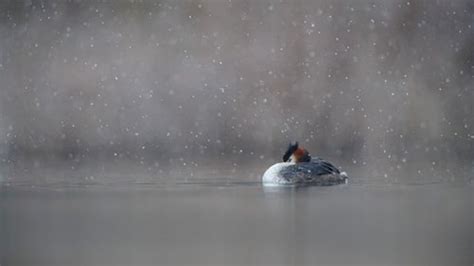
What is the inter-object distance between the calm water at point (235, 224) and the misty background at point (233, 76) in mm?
10735

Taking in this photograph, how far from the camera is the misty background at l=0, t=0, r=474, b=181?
2295 centimetres

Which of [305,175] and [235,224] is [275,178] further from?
[235,224]

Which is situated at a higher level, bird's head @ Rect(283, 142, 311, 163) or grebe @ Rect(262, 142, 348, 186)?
bird's head @ Rect(283, 142, 311, 163)

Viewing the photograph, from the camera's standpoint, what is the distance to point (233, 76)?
2556 cm

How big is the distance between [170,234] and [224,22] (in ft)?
56.2

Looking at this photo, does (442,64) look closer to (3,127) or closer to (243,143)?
(243,143)

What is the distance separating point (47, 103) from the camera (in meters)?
23.8

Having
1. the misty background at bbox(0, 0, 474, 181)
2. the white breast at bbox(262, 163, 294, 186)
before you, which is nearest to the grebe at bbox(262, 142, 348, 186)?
the white breast at bbox(262, 163, 294, 186)

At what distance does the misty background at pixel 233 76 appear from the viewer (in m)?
23.0

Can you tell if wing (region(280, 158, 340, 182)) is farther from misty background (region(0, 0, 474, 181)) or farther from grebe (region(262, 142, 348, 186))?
misty background (region(0, 0, 474, 181))

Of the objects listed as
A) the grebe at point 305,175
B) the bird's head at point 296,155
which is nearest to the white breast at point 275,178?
the grebe at point 305,175

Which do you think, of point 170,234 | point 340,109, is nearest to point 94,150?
point 340,109

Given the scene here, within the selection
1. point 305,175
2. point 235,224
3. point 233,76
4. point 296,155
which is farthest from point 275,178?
point 233,76

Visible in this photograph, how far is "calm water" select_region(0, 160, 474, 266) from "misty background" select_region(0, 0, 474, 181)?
10735 millimetres
